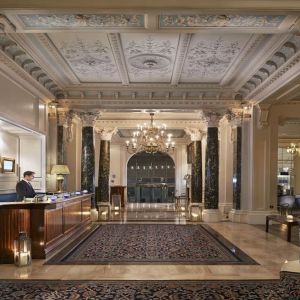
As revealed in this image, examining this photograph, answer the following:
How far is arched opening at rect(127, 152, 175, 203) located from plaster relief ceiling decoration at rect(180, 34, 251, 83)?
12.8m

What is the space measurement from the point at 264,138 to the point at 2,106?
7521 mm

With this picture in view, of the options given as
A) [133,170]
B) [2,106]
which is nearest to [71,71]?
[2,106]

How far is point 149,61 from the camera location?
346 inches

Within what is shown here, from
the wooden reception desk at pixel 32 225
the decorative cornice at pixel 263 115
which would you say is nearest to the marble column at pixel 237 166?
the decorative cornice at pixel 263 115

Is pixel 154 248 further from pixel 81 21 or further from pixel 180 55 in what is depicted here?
pixel 81 21

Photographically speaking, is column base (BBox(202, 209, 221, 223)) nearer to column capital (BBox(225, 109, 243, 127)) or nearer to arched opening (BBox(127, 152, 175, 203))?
column capital (BBox(225, 109, 243, 127))

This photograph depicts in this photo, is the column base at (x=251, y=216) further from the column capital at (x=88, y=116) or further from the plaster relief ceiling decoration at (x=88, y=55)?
the plaster relief ceiling decoration at (x=88, y=55)

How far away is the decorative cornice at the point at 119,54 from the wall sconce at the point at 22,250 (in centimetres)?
396

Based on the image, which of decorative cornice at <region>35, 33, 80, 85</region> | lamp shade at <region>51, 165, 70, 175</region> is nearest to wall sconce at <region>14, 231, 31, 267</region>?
decorative cornice at <region>35, 33, 80, 85</region>

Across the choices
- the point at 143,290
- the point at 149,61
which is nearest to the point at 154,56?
the point at 149,61

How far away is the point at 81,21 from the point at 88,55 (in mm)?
2540

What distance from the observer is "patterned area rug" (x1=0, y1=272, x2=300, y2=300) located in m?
4.39

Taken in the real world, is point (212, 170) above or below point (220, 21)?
below

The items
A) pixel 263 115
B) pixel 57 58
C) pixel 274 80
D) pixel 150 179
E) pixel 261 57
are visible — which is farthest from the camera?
pixel 150 179
